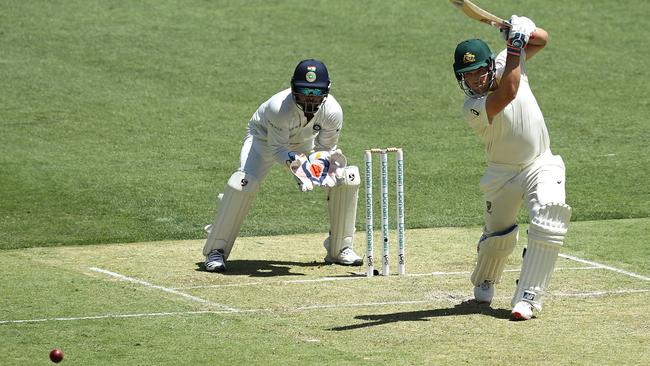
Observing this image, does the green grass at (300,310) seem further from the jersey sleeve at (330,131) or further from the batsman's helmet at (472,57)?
the batsman's helmet at (472,57)

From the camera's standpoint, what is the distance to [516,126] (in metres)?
9.09

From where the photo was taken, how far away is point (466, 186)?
14.8 meters

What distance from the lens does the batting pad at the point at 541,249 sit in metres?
8.88

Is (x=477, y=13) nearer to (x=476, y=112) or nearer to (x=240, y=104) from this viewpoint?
(x=476, y=112)

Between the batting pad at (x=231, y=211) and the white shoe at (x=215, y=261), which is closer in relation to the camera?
the white shoe at (x=215, y=261)

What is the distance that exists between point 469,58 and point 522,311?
1.86 meters

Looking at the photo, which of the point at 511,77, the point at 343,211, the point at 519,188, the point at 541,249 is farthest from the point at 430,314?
the point at 343,211

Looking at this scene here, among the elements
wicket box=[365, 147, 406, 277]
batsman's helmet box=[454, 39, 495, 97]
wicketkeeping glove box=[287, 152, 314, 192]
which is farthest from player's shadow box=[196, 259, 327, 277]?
batsman's helmet box=[454, 39, 495, 97]

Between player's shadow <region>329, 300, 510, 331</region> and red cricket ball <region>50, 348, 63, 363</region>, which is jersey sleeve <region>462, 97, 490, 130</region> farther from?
red cricket ball <region>50, 348, 63, 363</region>

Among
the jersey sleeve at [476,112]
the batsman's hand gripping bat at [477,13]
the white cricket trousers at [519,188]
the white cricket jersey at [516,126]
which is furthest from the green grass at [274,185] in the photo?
the batsman's hand gripping bat at [477,13]

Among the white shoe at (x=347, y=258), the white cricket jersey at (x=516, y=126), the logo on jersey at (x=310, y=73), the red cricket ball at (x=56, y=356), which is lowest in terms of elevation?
the red cricket ball at (x=56, y=356)

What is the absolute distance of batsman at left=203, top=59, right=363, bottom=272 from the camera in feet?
35.3

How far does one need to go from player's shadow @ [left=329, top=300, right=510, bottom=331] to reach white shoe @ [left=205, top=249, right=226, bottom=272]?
7.36ft

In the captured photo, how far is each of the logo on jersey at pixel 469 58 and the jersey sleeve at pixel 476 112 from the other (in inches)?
11.8
